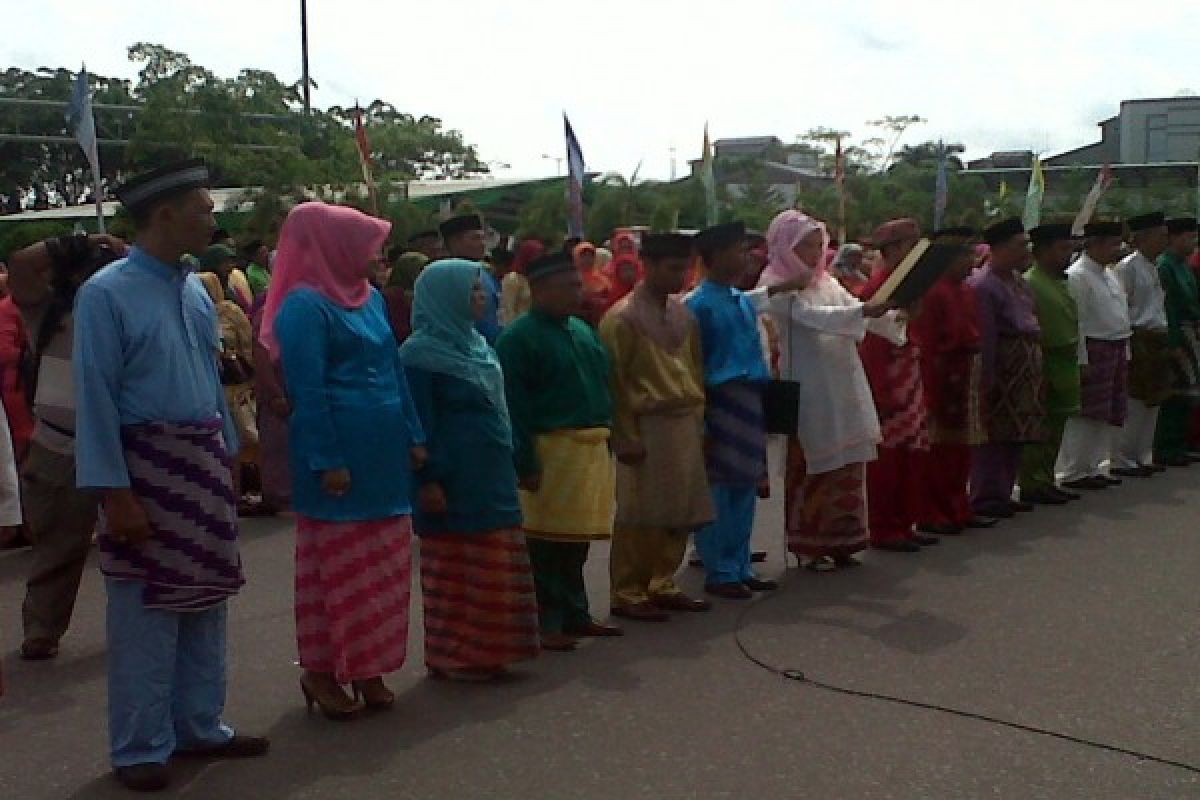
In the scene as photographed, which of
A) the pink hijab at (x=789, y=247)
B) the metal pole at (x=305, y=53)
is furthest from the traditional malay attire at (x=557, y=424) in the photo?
the metal pole at (x=305, y=53)

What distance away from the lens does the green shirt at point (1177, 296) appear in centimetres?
1030

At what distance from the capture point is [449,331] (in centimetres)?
520

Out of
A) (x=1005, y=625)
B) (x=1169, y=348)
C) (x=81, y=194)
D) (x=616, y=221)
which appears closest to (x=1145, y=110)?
(x=616, y=221)

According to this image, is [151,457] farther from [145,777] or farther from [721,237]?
[721,237]

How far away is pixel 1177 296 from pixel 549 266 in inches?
257

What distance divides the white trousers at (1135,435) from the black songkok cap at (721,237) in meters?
5.14

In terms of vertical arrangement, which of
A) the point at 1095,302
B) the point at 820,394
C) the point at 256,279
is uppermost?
the point at 256,279

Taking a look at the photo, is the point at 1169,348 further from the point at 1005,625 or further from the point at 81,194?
the point at 81,194

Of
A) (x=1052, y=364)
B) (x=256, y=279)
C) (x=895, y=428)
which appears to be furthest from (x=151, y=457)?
(x=256, y=279)

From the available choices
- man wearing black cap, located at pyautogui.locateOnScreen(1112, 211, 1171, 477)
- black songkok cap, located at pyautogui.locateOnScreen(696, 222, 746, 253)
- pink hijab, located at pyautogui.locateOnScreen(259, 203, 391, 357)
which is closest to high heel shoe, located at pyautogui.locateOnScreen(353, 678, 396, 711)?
pink hijab, located at pyautogui.locateOnScreen(259, 203, 391, 357)

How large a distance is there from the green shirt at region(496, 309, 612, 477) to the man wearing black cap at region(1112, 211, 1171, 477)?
592 centimetres

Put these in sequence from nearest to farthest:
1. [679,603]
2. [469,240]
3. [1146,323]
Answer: [679,603]
[469,240]
[1146,323]

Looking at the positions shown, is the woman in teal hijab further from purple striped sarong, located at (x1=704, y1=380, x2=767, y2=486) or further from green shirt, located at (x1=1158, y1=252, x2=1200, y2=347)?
green shirt, located at (x1=1158, y1=252, x2=1200, y2=347)

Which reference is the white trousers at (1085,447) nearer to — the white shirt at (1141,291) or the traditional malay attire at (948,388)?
the white shirt at (1141,291)
